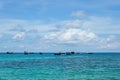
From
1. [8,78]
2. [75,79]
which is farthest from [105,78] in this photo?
[8,78]

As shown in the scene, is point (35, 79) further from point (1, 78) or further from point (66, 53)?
point (66, 53)

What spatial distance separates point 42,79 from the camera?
40.8 metres

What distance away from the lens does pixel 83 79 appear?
4003 centimetres

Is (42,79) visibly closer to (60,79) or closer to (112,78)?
(60,79)

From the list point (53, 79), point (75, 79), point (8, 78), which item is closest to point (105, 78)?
point (75, 79)

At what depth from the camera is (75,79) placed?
40094 millimetres

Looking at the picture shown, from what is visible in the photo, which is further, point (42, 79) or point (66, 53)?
point (66, 53)

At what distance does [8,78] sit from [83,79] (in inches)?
446

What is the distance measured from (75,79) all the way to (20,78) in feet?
27.8

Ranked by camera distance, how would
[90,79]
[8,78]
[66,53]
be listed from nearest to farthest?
[90,79], [8,78], [66,53]

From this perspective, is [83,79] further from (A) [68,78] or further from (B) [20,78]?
(B) [20,78]

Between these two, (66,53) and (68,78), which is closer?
(68,78)

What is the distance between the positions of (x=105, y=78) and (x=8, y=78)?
14456mm

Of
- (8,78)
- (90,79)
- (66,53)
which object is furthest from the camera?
(66,53)
